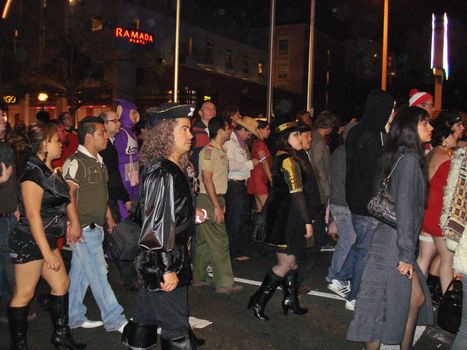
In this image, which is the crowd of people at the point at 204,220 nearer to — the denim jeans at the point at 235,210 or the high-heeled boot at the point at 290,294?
the high-heeled boot at the point at 290,294

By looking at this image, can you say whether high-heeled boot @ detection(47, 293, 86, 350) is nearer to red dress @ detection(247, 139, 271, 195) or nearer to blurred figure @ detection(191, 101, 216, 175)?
blurred figure @ detection(191, 101, 216, 175)

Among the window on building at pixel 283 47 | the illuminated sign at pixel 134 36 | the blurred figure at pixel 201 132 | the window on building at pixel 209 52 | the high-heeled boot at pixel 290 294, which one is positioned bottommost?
the high-heeled boot at pixel 290 294

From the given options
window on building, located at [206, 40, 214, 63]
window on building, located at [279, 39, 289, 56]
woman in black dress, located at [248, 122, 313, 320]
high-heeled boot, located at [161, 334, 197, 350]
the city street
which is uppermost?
window on building, located at [279, 39, 289, 56]

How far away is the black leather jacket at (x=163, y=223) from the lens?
11.0 ft

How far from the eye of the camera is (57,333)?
4512mm

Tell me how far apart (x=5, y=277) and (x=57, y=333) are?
58.8 inches

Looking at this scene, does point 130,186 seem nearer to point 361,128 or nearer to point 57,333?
point 57,333

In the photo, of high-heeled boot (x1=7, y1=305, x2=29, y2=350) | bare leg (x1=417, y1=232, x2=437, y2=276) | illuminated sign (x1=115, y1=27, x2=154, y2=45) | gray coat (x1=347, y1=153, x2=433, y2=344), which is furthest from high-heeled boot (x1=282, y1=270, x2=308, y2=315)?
illuminated sign (x1=115, y1=27, x2=154, y2=45)

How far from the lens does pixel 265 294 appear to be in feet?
17.8

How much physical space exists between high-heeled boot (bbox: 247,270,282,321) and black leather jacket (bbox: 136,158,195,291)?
2001mm

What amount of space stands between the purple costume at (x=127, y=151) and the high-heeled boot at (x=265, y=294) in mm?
2285

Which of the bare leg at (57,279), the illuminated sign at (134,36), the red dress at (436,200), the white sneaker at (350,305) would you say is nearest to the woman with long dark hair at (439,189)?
the red dress at (436,200)

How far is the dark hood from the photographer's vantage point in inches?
209

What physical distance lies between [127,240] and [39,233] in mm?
817
